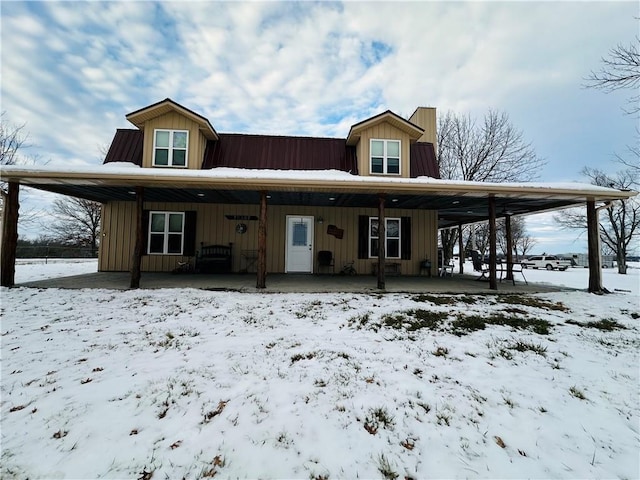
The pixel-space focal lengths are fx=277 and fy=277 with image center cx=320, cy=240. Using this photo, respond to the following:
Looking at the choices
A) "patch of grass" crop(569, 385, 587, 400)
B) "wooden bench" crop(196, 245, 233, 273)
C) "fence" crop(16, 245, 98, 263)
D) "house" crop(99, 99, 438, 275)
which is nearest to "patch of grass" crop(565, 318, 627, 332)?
"patch of grass" crop(569, 385, 587, 400)

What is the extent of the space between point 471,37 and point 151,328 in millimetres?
11025

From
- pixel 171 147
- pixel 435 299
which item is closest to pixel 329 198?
pixel 435 299

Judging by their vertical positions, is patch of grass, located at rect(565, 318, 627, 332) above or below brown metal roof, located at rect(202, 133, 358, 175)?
below

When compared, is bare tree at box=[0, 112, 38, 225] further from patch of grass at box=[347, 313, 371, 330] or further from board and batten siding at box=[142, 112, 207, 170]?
patch of grass at box=[347, 313, 371, 330]

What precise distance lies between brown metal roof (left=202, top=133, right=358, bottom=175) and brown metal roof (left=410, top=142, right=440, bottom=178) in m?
2.37

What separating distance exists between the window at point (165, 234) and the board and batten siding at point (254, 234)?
20 centimetres

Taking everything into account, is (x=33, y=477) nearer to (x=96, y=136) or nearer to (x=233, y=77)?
(x=233, y=77)

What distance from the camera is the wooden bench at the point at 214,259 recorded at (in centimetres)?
962

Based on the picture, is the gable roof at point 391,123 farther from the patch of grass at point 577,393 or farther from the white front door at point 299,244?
the patch of grass at point 577,393

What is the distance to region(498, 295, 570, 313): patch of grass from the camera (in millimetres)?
5691

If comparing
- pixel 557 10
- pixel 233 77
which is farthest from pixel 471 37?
pixel 233 77

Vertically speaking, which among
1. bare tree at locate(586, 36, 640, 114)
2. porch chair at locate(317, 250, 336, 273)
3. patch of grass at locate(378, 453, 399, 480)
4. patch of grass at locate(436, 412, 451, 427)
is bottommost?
patch of grass at locate(378, 453, 399, 480)

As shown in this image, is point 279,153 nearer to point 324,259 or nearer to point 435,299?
point 324,259

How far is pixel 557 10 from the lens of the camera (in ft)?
23.0
